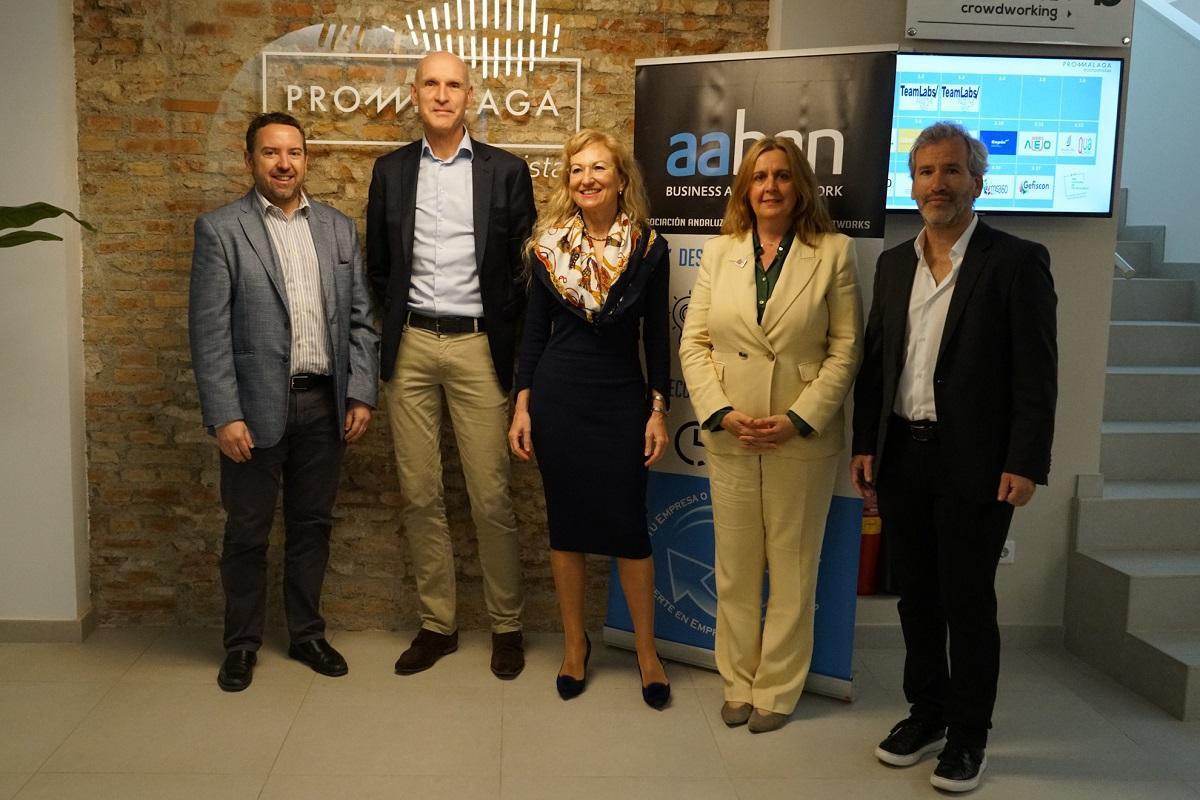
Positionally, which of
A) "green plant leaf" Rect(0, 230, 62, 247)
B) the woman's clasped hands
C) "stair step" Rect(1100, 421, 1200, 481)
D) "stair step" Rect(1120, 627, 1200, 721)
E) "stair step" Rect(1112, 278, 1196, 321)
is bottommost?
"stair step" Rect(1120, 627, 1200, 721)

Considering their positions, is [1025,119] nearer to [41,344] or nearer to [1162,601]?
[1162,601]

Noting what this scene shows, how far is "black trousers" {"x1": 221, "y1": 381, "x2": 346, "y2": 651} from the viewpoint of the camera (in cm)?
354

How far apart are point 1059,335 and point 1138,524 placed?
32.9 inches

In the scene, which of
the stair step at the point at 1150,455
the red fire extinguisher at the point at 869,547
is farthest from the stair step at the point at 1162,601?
the red fire extinguisher at the point at 869,547

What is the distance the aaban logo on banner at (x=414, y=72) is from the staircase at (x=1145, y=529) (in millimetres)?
2634

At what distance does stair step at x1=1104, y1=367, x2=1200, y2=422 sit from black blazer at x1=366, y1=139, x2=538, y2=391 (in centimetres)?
275

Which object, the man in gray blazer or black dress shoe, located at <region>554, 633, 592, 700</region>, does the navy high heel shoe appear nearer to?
black dress shoe, located at <region>554, 633, 592, 700</region>

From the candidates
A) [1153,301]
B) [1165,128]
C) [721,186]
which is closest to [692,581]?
[721,186]

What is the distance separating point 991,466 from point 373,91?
103 inches

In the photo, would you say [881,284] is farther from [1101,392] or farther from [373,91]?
[373,91]

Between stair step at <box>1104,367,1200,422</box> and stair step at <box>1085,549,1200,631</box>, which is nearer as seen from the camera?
stair step at <box>1085,549,1200,631</box>

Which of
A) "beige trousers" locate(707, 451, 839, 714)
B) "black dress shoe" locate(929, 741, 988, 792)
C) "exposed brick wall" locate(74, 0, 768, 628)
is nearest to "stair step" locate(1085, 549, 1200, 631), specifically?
"black dress shoe" locate(929, 741, 988, 792)

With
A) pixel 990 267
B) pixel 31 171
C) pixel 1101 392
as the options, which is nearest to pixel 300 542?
pixel 31 171

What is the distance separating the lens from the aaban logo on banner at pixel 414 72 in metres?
3.83
